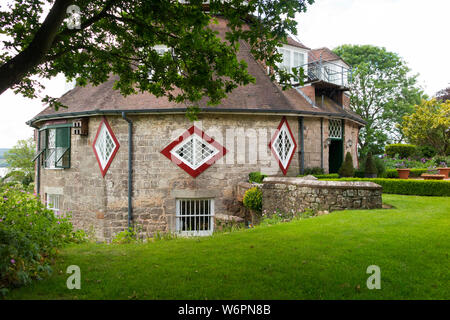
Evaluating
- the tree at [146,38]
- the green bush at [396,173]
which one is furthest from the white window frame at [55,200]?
the green bush at [396,173]

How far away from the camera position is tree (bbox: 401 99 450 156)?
2286 centimetres

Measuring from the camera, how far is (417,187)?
35.5 ft

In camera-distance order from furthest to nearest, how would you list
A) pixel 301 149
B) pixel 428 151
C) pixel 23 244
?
1. pixel 428 151
2. pixel 301 149
3. pixel 23 244

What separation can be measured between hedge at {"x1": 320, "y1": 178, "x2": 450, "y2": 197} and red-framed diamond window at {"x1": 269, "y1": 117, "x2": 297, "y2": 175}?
7.99 ft

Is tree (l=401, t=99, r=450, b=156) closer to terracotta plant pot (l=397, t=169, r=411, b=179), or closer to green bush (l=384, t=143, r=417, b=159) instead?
green bush (l=384, t=143, r=417, b=159)

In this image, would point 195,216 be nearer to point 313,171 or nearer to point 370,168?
point 313,171

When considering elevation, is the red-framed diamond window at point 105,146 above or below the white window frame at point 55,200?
above

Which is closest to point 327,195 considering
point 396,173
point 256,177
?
point 256,177

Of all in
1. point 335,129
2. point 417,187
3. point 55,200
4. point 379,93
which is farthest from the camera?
point 379,93

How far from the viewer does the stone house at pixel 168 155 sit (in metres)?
11.5

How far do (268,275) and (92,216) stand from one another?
9.71m

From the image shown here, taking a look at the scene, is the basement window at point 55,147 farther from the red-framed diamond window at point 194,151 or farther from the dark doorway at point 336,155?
the dark doorway at point 336,155

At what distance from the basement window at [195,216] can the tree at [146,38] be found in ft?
19.0

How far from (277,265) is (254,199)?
588 cm
